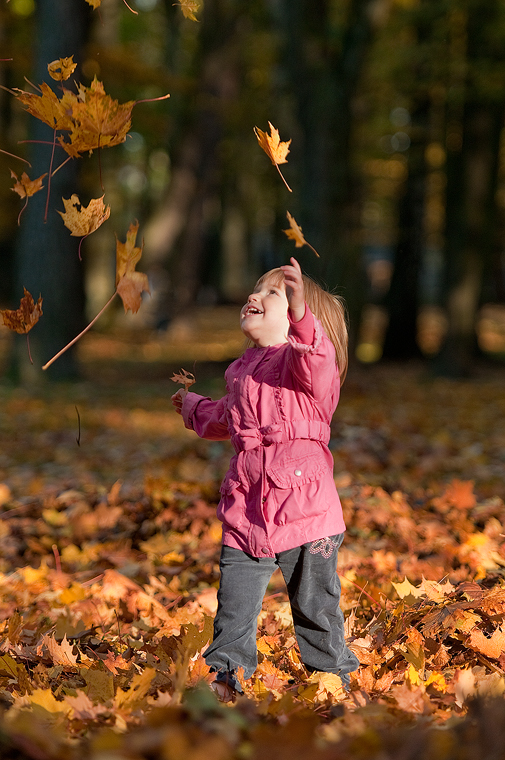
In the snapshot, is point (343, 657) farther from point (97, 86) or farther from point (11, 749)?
point (97, 86)

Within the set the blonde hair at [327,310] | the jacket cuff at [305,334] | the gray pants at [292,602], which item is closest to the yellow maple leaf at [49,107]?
the blonde hair at [327,310]

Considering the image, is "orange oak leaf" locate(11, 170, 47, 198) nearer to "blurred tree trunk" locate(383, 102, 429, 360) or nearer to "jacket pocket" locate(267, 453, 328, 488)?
"jacket pocket" locate(267, 453, 328, 488)

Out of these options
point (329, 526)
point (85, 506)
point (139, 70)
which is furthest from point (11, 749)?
point (139, 70)

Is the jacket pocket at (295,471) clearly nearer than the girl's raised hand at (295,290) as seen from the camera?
No

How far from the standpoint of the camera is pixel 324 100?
32.4ft

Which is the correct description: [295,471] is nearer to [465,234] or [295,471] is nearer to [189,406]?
[189,406]

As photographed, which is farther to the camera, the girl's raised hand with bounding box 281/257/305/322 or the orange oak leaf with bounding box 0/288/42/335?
the orange oak leaf with bounding box 0/288/42/335

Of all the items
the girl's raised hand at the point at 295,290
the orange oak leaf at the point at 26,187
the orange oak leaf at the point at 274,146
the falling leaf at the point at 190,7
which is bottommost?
the girl's raised hand at the point at 295,290

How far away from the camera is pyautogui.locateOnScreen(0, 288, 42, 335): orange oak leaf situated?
7.57ft

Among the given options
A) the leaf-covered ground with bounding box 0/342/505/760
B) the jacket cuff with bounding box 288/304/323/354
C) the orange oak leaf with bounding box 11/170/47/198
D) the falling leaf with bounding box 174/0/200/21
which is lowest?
the leaf-covered ground with bounding box 0/342/505/760

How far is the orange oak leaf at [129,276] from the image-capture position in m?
2.19

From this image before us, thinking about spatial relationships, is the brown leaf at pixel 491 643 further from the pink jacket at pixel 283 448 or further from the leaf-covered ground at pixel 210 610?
the pink jacket at pixel 283 448

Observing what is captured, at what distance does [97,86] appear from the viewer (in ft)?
6.86

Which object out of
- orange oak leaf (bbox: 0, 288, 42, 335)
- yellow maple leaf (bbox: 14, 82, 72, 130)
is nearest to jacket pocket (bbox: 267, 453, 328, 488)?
orange oak leaf (bbox: 0, 288, 42, 335)
